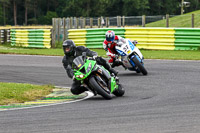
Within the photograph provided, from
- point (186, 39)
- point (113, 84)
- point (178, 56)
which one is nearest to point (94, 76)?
point (113, 84)

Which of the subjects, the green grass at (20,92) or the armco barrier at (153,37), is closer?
the green grass at (20,92)

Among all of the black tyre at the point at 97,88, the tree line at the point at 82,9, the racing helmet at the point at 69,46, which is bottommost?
the black tyre at the point at 97,88

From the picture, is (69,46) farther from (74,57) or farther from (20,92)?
(20,92)

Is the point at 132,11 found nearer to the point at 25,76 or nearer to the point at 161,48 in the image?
the point at 161,48

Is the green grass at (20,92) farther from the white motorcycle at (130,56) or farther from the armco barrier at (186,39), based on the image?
the armco barrier at (186,39)

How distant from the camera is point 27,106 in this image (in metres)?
9.84

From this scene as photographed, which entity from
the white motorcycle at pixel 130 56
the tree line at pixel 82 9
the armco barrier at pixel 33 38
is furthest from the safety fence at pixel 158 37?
the tree line at pixel 82 9

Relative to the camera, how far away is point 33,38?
2961 cm

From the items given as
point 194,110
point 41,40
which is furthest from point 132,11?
point 194,110

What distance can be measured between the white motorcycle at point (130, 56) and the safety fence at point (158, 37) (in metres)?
9.02

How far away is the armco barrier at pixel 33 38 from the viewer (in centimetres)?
2869

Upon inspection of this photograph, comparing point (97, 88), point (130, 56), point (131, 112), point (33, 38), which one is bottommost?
point (131, 112)

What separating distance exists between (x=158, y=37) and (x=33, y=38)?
348 inches

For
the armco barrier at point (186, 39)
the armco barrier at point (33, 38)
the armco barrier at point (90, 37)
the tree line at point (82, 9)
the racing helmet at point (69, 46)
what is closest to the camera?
the racing helmet at point (69, 46)
